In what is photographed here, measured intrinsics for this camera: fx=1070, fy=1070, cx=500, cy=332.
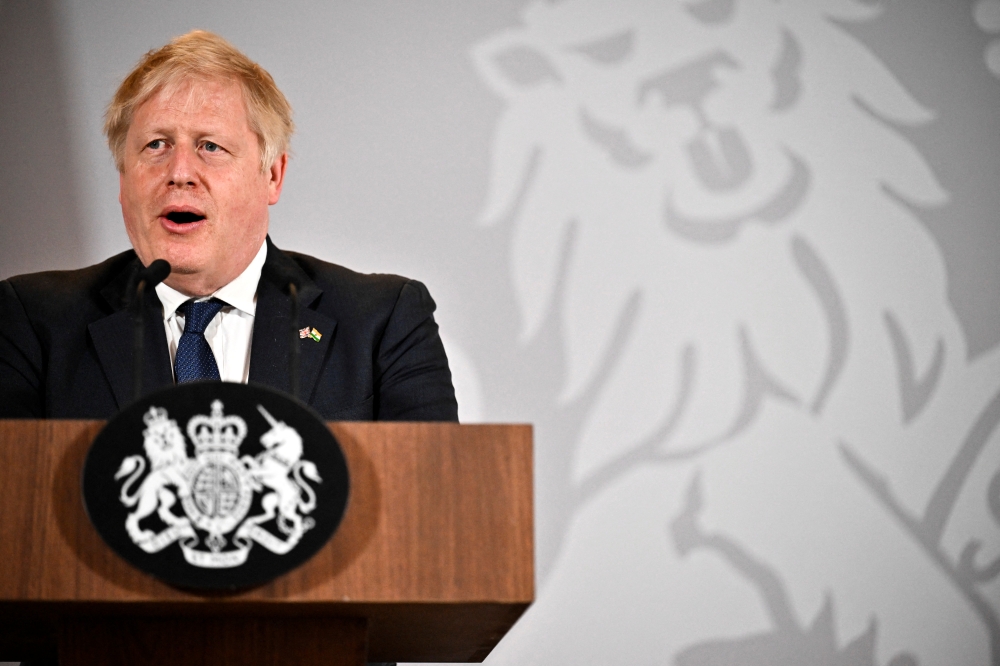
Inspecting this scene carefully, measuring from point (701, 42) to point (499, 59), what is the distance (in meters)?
0.53

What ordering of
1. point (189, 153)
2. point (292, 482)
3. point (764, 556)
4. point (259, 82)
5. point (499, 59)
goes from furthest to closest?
point (499, 59)
point (764, 556)
point (259, 82)
point (189, 153)
point (292, 482)

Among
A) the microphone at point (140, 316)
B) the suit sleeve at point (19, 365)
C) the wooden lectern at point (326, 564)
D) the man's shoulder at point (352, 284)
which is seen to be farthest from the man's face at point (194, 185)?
the wooden lectern at point (326, 564)

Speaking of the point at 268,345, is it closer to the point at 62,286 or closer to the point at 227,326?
the point at 227,326

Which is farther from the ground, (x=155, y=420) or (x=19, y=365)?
(x=19, y=365)

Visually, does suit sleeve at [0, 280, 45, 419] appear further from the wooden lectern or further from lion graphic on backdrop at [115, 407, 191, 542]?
lion graphic on backdrop at [115, 407, 191, 542]

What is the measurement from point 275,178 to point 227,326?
0.38 m

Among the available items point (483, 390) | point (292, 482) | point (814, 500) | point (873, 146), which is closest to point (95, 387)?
point (292, 482)

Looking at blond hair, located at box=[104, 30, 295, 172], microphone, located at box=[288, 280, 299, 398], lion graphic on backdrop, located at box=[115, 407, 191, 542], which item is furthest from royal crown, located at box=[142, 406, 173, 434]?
blond hair, located at box=[104, 30, 295, 172]

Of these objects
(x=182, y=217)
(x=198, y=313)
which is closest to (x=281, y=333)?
(x=198, y=313)

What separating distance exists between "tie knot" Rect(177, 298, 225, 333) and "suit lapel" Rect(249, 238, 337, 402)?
73 mm

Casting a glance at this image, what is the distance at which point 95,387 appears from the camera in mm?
1636

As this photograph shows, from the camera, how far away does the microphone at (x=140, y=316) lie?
1.08 metres

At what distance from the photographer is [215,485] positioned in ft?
2.94

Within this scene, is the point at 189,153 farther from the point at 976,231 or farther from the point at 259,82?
the point at 976,231
